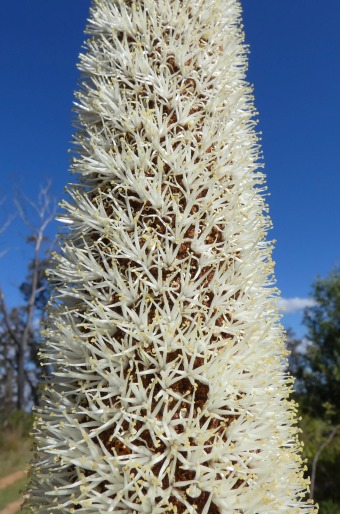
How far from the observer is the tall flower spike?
1.92 metres

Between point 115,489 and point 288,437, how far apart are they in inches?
37.0

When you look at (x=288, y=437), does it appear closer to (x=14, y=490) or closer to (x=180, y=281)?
(x=180, y=281)

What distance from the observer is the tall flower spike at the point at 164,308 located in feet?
6.30

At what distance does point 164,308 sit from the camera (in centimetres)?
206

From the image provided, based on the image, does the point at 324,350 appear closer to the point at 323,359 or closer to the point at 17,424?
the point at 323,359

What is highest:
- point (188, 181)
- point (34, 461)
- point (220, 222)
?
point (188, 181)

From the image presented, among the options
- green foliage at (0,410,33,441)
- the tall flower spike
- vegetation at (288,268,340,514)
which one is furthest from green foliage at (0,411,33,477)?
the tall flower spike

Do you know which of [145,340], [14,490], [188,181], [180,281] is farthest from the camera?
[14,490]

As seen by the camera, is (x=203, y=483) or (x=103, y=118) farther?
(x=103, y=118)

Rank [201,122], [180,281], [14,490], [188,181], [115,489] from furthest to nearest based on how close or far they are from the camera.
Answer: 1. [14,490]
2. [201,122]
3. [188,181]
4. [180,281]
5. [115,489]

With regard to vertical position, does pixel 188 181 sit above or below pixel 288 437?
above

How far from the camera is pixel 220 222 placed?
7.62 feet

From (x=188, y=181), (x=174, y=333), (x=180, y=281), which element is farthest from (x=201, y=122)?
(x=174, y=333)

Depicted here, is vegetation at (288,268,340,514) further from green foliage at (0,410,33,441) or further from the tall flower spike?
the tall flower spike
